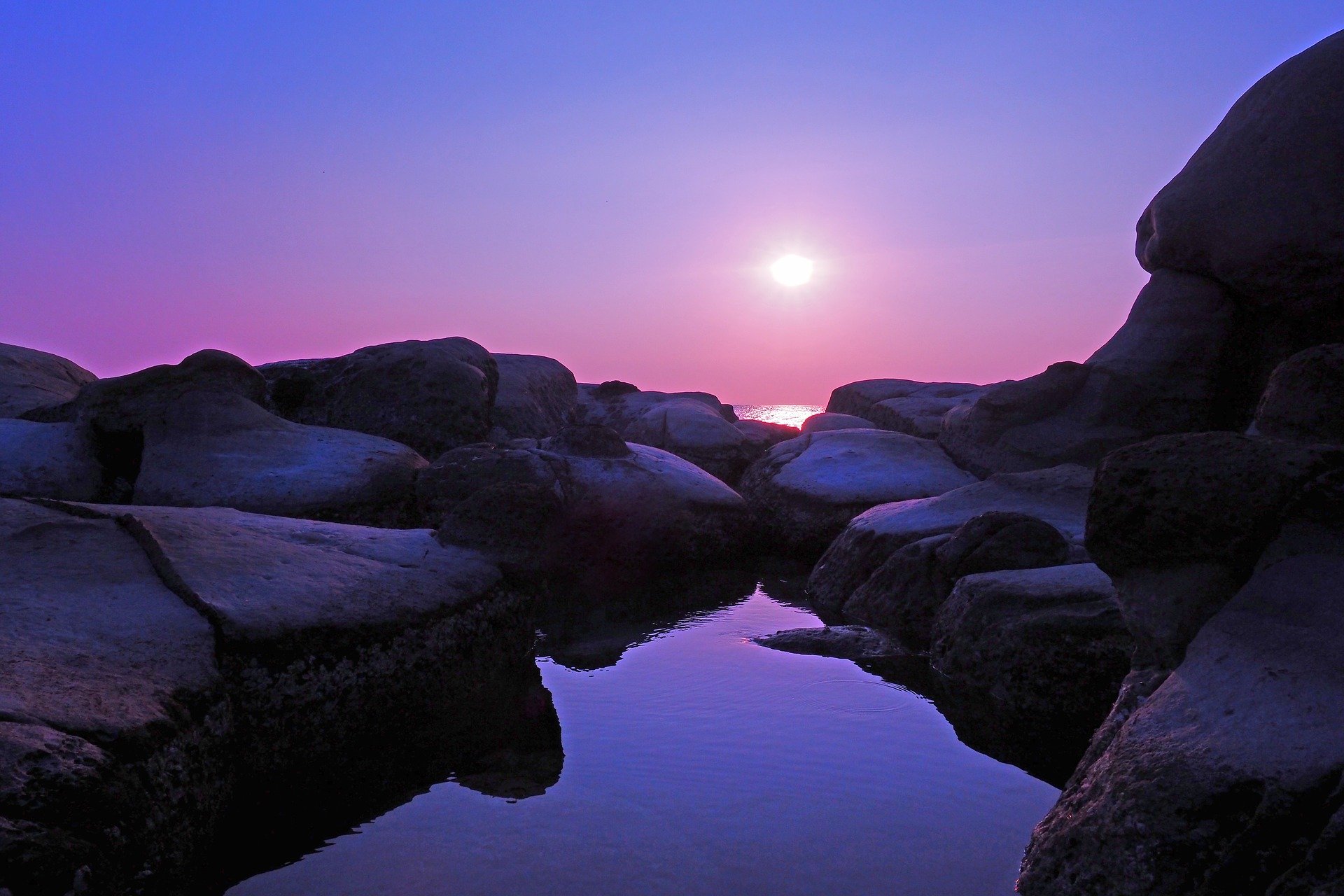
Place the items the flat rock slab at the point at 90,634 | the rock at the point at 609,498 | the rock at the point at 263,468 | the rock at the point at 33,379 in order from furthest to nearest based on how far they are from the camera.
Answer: the rock at the point at 33,379 → the rock at the point at 609,498 → the rock at the point at 263,468 → the flat rock slab at the point at 90,634

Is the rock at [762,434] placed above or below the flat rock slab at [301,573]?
above

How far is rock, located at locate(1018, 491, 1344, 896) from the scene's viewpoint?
270cm

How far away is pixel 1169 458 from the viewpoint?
380 centimetres

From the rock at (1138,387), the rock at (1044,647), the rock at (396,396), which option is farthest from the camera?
the rock at (396,396)

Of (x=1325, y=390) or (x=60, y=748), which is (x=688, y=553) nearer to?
(x=1325, y=390)

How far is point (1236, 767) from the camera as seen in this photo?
112 inches

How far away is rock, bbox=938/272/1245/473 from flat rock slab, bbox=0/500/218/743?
880 cm

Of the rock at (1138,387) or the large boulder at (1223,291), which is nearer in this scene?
the large boulder at (1223,291)

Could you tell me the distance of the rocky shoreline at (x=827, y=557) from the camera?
3037 mm

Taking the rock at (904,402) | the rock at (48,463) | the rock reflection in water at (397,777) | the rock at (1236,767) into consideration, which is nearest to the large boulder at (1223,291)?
the rock at (904,402)

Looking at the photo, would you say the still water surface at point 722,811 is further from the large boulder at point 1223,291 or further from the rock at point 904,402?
the rock at point 904,402

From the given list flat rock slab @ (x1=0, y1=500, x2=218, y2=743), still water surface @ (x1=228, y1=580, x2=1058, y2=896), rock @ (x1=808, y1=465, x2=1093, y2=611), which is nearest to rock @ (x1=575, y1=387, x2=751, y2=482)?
rock @ (x1=808, y1=465, x2=1093, y2=611)

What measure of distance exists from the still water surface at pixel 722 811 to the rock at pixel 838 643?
0.62 meters

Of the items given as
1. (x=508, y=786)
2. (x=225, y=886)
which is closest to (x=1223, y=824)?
(x=508, y=786)
